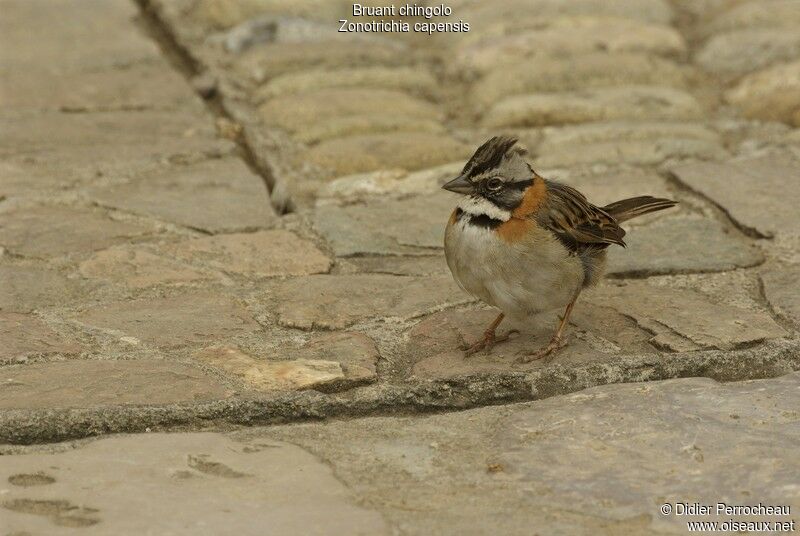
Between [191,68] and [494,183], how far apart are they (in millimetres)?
3846

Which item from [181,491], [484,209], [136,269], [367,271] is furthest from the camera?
[367,271]

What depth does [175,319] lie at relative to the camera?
4598mm

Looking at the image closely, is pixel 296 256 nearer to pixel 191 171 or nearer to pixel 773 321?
pixel 191 171

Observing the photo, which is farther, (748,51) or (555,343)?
(748,51)

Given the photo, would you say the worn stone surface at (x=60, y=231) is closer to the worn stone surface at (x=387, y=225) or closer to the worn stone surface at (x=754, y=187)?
the worn stone surface at (x=387, y=225)

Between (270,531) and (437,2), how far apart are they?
6.20 meters

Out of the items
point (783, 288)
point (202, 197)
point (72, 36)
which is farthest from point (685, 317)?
point (72, 36)

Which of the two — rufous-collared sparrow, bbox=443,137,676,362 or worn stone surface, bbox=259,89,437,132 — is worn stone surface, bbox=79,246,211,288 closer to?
rufous-collared sparrow, bbox=443,137,676,362

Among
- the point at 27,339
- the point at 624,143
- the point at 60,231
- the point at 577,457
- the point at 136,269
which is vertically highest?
the point at 624,143

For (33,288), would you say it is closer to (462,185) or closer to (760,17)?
(462,185)

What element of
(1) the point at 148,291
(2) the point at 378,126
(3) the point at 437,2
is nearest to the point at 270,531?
(1) the point at 148,291

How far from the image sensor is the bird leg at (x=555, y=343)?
432 centimetres

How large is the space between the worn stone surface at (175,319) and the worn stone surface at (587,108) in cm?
260

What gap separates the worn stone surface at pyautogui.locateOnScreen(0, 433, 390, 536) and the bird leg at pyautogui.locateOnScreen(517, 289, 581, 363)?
41.1 inches
